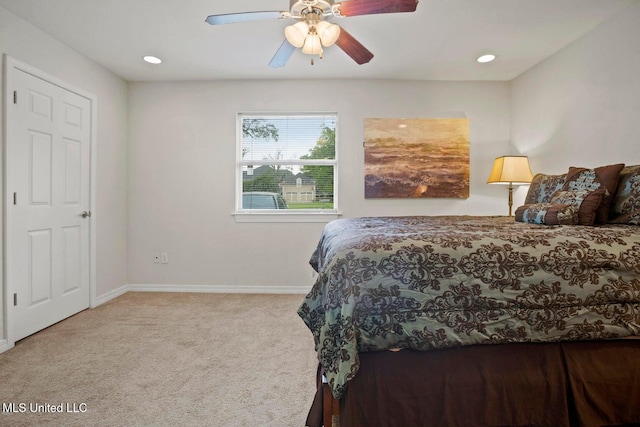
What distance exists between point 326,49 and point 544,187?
2142 millimetres

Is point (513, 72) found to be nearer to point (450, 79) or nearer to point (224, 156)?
point (450, 79)

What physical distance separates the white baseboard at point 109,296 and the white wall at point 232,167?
174 mm

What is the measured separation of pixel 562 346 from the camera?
1.22 meters

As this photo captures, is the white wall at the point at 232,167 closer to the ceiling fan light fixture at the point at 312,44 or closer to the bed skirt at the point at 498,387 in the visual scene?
the ceiling fan light fixture at the point at 312,44

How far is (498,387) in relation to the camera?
1.19 metres

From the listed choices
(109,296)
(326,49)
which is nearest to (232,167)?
(326,49)

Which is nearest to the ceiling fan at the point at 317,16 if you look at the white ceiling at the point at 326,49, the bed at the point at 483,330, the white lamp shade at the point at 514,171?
the white ceiling at the point at 326,49

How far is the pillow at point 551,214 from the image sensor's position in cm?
186

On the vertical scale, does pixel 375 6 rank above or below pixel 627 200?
above

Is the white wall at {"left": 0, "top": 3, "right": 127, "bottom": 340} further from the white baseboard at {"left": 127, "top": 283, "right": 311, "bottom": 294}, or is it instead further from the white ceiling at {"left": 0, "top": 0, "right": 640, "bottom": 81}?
the white baseboard at {"left": 127, "top": 283, "right": 311, "bottom": 294}

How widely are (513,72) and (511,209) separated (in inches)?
57.2

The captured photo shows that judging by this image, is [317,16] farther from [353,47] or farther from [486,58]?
[486,58]

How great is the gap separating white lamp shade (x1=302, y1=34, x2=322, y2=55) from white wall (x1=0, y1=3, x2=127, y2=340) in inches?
87.7

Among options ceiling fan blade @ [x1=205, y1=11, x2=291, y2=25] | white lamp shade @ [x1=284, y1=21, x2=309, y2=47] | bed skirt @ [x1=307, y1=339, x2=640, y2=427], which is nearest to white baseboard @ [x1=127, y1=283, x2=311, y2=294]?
bed skirt @ [x1=307, y1=339, x2=640, y2=427]
